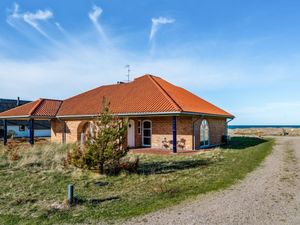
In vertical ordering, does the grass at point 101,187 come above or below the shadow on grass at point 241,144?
below

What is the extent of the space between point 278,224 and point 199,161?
8624 millimetres

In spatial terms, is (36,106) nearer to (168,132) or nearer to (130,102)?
(130,102)

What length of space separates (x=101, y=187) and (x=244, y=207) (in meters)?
4.47

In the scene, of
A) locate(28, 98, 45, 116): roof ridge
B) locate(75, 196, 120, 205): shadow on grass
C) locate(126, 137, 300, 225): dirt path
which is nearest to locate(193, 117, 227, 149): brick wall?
locate(126, 137, 300, 225): dirt path

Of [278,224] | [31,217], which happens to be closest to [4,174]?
[31,217]

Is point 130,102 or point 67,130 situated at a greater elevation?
point 130,102

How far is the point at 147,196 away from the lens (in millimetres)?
7922

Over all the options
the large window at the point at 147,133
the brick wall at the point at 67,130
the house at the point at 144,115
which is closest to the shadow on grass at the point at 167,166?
the house at the point at 144,115

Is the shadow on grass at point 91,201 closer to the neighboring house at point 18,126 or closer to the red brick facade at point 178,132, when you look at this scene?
the red brick facade at point 178,132

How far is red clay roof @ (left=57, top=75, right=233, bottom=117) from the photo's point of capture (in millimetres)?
Result: 19802

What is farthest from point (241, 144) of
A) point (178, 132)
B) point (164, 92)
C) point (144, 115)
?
point (144, 115)

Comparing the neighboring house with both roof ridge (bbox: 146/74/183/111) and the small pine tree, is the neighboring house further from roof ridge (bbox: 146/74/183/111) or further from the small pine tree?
the small pine tree

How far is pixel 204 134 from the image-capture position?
21906 mm

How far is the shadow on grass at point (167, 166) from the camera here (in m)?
11.8
